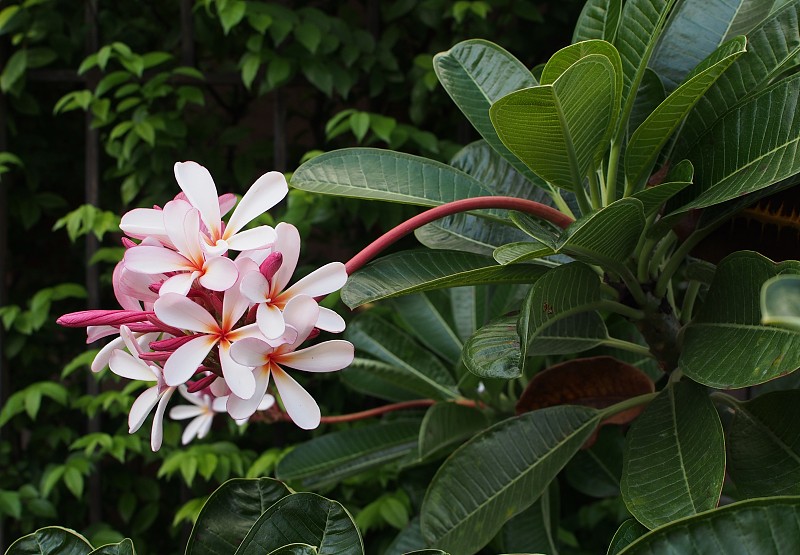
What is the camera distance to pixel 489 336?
0.66 metres

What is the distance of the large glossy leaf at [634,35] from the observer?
72 centimetres

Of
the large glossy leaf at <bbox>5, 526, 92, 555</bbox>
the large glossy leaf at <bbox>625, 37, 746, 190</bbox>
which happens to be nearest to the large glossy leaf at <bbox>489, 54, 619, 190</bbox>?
the large glossy leaf at <bbox>625, 37, 746, 190</bbox>


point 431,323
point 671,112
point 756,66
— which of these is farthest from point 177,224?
point 431,323

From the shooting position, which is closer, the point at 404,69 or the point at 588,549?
the point at 588,549

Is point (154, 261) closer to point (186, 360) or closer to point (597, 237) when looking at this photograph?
point (186, 360)

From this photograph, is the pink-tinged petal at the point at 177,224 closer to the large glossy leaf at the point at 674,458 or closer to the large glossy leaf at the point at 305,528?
the large glossy leaf at the point at 305,528

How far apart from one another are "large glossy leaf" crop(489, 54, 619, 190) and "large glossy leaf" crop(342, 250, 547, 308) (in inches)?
3.7

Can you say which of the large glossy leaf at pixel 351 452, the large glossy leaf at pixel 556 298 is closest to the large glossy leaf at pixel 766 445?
the large glossy leaf at pixel 556 298

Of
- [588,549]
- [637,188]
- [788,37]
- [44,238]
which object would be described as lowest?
[588,549]

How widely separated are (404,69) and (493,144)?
4.00 ft

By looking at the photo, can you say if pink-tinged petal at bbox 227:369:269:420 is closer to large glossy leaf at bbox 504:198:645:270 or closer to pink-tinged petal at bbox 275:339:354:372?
pink-tinged petal at bbox 275:339:354:372

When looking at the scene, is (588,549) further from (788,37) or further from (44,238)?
(44,238)

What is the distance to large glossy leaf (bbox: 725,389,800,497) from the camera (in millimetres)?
675

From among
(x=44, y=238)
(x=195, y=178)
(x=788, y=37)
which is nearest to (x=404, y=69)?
(x=44, y=238)
